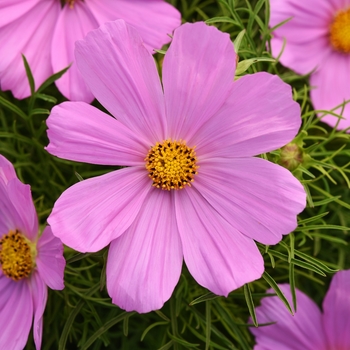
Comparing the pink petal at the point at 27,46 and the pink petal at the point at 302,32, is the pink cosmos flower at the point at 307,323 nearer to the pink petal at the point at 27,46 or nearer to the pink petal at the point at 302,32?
the pink petal at the point at 302,32

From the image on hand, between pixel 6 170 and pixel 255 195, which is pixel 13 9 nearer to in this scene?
pixel 6 170

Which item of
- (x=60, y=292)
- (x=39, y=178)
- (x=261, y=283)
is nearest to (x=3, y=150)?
(x=39, y=178)

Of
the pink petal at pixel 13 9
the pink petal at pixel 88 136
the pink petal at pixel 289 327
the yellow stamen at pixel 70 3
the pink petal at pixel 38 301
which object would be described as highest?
the yellow stamen at pixel 70 3

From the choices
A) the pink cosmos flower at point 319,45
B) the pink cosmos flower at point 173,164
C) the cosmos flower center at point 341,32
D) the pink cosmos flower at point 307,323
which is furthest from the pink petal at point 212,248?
the cosmos flower center at point 341,32

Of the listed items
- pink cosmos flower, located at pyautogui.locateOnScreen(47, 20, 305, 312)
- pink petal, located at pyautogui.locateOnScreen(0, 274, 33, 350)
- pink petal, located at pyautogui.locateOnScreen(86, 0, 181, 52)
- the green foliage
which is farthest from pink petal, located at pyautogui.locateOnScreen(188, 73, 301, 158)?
pink petal, located at pyautogui.locateOnScreen(0, 274, 33, 350)

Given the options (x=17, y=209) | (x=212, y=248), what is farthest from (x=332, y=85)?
(x=17, y=209)

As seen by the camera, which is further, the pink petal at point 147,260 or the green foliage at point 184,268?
the green foliage at point 184,268

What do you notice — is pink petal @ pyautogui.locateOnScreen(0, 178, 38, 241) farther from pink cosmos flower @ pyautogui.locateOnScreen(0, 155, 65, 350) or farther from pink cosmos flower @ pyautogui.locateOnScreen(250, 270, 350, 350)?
pink cosmos flower @ pyautogui.locateOnScreen(250, 270, 350, 350)
